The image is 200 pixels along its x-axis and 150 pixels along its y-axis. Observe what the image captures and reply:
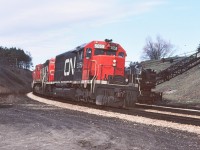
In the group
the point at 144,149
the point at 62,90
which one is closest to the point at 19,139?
the point at 144,149

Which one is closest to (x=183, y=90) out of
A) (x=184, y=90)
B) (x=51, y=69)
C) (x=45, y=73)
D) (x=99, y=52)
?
(x=184, y=90)

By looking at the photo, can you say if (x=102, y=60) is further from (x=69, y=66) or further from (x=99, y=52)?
(x=69, y=66)

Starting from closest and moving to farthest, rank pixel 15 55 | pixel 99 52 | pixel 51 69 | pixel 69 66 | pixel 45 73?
pixel 99 52 → pixel 69 66 → pixel 51 69 → pixel 45 73 → pixel 15 55

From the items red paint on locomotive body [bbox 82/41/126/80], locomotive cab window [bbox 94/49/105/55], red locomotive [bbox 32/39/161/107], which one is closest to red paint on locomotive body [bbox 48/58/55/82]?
red locomotive [bbox 32/39/161/107]

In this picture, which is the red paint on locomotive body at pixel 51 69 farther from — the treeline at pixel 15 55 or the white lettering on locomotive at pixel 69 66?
the treeline at pixel 15 55

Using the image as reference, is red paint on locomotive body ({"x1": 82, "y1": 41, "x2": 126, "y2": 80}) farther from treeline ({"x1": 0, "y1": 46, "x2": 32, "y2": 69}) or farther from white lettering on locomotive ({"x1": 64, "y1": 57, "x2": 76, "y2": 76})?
treeline ({"x1": 0, "y1": 46, "x2": 32, "y2": 69})

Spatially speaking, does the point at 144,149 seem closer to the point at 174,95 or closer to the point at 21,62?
the point at 174,95

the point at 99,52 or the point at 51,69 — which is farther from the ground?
the point at 99,52

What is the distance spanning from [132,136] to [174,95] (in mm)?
25564

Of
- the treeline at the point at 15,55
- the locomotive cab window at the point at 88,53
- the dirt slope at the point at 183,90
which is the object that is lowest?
the dirt slope at the point at 183,90

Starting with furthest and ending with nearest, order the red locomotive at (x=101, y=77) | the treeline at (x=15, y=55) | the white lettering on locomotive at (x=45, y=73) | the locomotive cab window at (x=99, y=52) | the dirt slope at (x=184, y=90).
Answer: the treeline at (x=15, y=55) → the white lettering on locomotive at (x=45, y=73) → the dirt slope at (x=184, y=90) → the locomotive cab window at (x=99, y=52) → the red locomotive at (x=101, y=77)

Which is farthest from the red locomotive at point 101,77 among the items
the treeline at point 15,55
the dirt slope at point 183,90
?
the treeline at point 15,55

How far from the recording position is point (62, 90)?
903 inches

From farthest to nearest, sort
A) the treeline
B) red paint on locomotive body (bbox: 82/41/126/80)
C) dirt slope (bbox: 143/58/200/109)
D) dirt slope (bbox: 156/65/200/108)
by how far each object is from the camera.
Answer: the treeline → dirt slope (bbox: 156/65/200/108) → dirt slope (bbox: 143/58/200/109) → red paint on locomotive body (bbox: 82/41/126/80)
